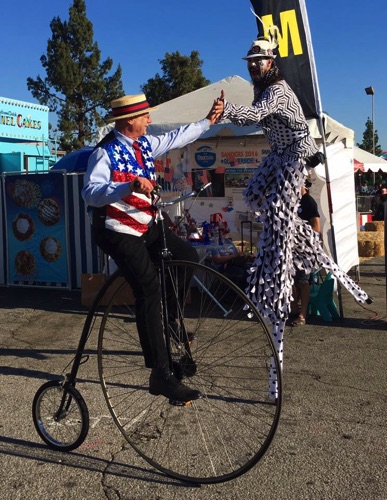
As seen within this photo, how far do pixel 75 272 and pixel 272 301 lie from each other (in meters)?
5.59

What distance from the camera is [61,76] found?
35.0m

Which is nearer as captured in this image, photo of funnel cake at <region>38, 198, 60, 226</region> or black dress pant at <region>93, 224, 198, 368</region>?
black dress pant at <region>93, 224, 198, 368</region>

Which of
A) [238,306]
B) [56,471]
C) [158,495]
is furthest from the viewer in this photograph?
[238,306]

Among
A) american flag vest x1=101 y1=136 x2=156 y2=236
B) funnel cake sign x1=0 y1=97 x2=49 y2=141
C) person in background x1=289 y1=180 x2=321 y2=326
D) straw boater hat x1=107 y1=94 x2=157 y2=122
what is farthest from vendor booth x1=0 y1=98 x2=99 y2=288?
funnel cake sign x1=0 y1=97 x2=49 y2=141

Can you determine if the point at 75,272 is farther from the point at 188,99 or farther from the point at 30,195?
the point at 188,99

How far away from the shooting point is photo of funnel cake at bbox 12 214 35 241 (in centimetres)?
952

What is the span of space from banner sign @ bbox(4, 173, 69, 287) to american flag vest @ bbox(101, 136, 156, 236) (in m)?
5.88

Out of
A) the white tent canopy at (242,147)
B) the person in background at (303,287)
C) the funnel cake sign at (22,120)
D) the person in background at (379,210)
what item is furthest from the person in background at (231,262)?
the funnel cake sign at (22,120)

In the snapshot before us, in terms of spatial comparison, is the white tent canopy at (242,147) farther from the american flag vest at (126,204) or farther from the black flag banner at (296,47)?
the american flag vest at (126,204)

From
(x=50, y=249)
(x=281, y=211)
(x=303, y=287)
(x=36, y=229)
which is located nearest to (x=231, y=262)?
(x=303, y=287)

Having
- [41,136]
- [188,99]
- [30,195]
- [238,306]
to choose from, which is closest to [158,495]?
[238,306]

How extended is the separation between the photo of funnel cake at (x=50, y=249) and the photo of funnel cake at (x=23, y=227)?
0.27 meters

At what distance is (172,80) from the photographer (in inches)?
1206

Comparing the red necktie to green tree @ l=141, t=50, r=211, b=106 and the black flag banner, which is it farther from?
green tree @ l=141, t=50, r=211, b=106
